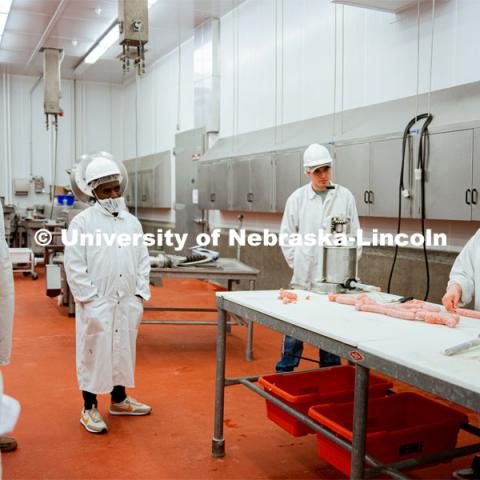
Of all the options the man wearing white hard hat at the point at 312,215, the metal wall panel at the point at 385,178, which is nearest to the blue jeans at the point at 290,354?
the man wearing white hard hat at the point at 312,215

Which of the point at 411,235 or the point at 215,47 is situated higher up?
the point at 215,47

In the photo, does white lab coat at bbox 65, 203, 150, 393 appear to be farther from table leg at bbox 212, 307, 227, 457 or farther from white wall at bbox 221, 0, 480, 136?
white wall at bbox 221, 0, 480, 136

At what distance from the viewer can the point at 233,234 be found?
7379 mm

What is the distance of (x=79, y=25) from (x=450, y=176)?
232 inches

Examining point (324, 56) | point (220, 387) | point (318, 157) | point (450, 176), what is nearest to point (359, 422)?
point (220, 387)

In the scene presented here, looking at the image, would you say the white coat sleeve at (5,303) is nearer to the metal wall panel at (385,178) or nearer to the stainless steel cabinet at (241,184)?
the metal wall panel at (385,178)

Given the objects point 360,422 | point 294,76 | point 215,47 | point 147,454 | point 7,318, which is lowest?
point 147,454

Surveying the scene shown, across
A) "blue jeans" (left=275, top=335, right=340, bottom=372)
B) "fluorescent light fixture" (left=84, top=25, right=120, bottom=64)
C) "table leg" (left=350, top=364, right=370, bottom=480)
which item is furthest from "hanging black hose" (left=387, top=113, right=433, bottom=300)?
"fluorescent light fixture" (left=84, top=25, right=120, bottom=64)

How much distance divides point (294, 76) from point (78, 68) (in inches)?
228

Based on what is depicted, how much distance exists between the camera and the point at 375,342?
5.80 feet

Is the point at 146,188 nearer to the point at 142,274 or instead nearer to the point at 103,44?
the point at 103,44

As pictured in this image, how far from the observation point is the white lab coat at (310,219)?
359 centimetres

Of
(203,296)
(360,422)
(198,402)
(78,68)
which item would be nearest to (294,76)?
(203,296)

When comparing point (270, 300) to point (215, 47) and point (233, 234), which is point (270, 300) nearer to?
point (233, 234)
